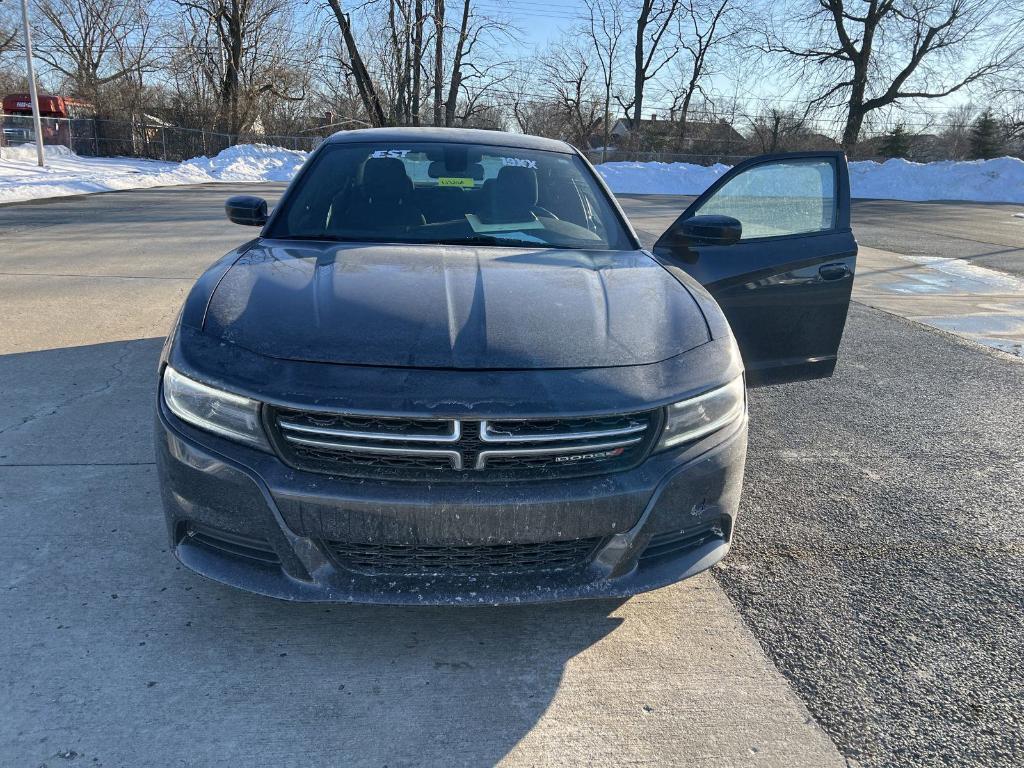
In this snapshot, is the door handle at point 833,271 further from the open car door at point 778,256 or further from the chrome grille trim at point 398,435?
the chrome grille trim at point 398,435

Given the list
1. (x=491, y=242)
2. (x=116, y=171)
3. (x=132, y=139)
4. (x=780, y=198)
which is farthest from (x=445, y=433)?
(x=132, y=139)

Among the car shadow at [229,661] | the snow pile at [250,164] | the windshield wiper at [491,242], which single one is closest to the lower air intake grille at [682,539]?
the car shadow at [229,661]

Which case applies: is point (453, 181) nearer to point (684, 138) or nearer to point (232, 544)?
point (232, 544)

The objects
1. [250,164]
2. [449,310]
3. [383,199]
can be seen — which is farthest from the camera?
[250,164]

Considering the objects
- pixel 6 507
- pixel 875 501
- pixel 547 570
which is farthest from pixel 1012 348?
pixel 6 507

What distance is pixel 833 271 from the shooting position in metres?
3.82

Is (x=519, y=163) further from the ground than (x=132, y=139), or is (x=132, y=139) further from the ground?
(x=132, y=139)

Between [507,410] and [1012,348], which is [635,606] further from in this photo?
[1012,348]

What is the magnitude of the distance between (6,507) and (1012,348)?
725cm

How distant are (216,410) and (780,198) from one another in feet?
10.6

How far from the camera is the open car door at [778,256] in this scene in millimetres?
3691

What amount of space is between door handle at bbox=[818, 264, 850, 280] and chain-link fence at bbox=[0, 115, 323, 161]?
106 feet

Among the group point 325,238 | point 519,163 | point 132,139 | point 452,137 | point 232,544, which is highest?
point 132,139

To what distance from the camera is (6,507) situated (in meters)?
2.98
